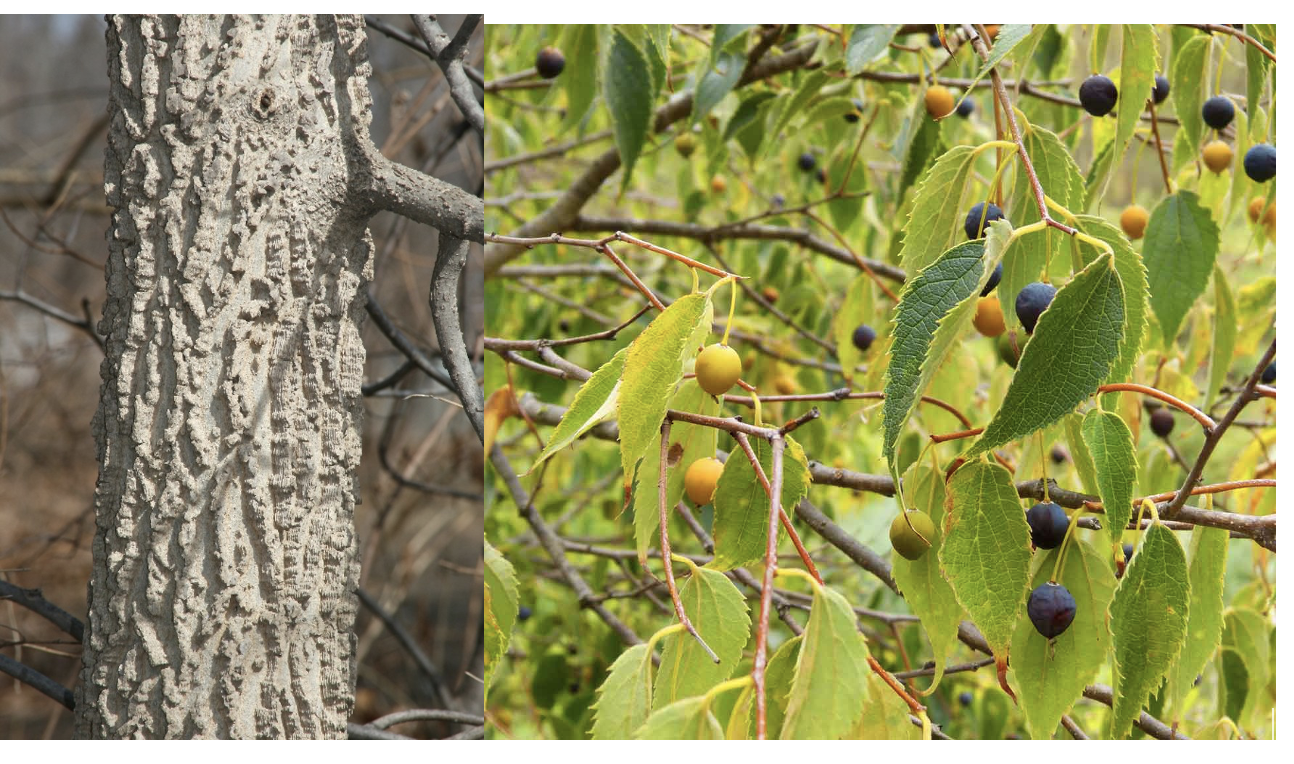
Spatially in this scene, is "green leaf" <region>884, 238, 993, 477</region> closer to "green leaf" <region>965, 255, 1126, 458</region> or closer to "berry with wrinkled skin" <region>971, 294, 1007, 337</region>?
"green leaf" <region>965, 255, 1126, 458</region>

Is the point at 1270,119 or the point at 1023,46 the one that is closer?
the point at 1023,46

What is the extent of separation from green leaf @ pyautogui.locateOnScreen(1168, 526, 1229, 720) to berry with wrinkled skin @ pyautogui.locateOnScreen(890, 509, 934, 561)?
228 mm

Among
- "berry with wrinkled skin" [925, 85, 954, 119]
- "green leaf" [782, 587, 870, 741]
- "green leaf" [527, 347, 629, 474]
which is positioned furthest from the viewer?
"berry with wrinkled skin" [925, 85, 954, 119]

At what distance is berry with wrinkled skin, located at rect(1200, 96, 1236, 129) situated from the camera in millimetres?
974

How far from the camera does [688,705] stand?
49 cm

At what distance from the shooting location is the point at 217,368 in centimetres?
78

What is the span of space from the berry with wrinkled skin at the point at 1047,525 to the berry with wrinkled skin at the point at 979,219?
0.64 feet

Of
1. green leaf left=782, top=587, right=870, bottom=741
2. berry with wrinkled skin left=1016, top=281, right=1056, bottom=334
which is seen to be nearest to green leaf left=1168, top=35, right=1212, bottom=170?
berry with wrinkled skin left=1016, top=281, right=1056, bottom=334

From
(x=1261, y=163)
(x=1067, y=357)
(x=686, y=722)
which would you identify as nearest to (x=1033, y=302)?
(x=1067, y=357)
